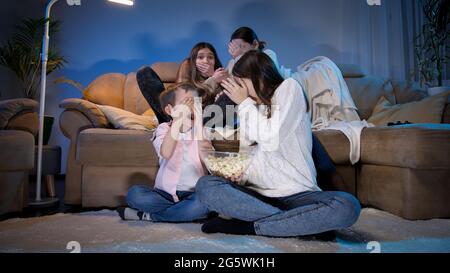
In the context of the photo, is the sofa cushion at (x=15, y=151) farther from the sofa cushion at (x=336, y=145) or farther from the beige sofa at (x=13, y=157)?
the sofa cushion at (x=336, y=145)

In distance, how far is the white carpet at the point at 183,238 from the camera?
945 millimetres

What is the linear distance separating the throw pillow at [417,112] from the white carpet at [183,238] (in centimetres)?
65

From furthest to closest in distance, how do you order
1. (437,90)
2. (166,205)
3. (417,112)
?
1. (437,90)
2. (417,112)
3. (166,205)

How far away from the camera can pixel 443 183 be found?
4.44 feet

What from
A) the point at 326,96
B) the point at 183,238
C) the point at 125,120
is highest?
the point at 326,96

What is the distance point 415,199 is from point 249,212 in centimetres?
79

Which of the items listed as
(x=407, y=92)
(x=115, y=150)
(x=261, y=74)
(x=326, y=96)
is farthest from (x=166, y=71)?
(x=407, y=92)

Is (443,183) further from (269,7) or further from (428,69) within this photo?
(269,7)

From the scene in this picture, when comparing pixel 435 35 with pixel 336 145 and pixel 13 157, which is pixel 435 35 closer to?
pixel 336 145

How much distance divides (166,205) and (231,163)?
1.17ft

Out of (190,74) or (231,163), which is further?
(190,74)

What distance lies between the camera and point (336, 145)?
5.18ft

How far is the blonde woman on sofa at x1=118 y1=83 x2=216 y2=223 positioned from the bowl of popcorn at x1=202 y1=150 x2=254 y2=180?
0.62 feet

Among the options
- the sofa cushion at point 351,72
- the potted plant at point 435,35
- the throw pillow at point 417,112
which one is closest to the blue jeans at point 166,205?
the throw pillow at point 417,112
